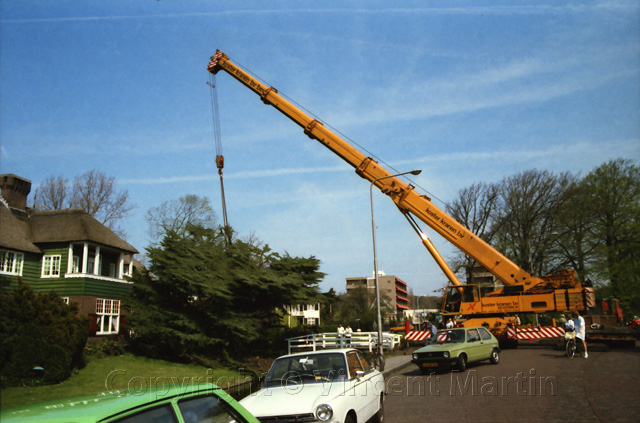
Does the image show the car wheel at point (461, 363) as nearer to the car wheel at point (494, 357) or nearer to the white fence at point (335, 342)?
→ the car wheel at point (494, 357)

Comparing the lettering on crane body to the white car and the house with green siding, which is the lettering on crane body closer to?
the white car

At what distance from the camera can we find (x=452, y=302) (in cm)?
2617

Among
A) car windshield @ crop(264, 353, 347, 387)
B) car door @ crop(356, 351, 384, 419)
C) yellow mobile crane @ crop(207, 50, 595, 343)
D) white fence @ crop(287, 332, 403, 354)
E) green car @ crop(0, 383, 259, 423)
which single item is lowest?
white fence @ crop(287, 332, 403, 354)

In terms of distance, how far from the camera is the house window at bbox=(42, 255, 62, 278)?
25125mm

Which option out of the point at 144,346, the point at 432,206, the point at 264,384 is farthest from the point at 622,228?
the point at 264,384

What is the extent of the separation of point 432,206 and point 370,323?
4066 cm

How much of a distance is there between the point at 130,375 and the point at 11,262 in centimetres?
1089

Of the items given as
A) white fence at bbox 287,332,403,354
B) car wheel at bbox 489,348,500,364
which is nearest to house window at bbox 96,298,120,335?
white fence at bbox 287,332,403,354

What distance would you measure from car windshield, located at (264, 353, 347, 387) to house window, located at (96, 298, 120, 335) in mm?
20319

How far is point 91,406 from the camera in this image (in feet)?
9.71

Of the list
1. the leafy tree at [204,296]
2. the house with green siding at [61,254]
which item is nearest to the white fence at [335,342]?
the leafy tree at [204,296]

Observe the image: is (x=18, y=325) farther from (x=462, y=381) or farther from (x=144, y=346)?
(x=462, y=381)

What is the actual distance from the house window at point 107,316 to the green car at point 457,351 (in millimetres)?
17475

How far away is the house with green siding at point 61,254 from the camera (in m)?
24.2
